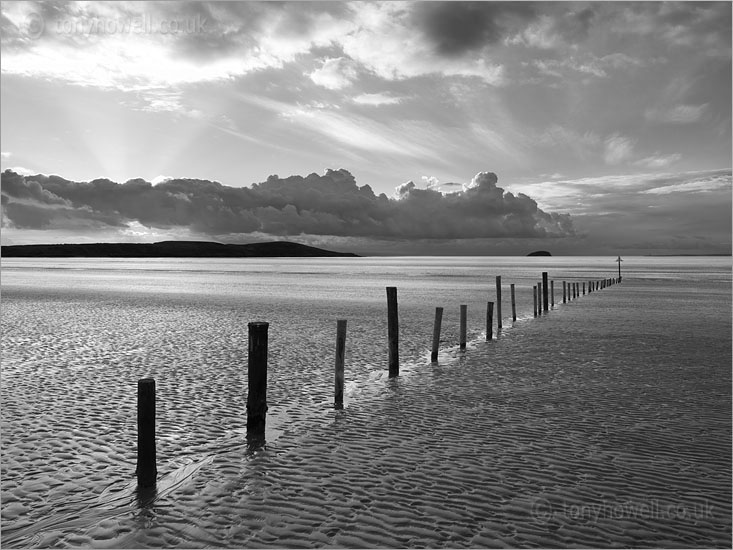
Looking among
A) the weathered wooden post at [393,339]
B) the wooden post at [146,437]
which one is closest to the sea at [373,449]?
the wooden post at [146,437]

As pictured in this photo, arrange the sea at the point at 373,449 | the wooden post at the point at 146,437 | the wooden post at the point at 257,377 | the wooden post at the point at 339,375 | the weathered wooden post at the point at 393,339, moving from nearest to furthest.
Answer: the sea at the point at 373,449
the wooden post at the point at 146,437
the wooden post at the point at 257,377
the wooden post at the point at 339,375
the weathered wooden post at the point at 393,339

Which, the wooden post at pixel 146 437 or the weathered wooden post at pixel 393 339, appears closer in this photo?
the wooden post at pixel 146 437

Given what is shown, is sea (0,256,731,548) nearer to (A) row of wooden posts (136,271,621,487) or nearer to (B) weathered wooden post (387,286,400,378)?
(A) row of wooden posts (136,271,621,487)

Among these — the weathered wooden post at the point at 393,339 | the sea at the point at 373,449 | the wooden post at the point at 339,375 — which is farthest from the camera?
the weathered wooden post at the point at 393,339

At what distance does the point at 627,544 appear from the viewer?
6.30 m

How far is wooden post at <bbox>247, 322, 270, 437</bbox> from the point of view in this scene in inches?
404

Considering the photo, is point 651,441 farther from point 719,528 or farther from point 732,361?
point 732,361

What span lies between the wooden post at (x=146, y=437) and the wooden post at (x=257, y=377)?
2346 mm

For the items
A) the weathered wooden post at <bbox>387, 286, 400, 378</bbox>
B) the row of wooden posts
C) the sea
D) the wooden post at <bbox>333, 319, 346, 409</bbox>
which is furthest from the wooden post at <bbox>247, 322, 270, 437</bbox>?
the weathered wooden post at <bbox>387, 286, 400, 378</bbox>

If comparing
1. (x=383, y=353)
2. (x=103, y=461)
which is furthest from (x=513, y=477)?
(x=383, y=353)

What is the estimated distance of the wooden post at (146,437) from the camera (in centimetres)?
784

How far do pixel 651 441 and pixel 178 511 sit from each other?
24.9 feet

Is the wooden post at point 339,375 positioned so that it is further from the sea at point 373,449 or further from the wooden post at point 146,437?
the wooden post at point 146,437

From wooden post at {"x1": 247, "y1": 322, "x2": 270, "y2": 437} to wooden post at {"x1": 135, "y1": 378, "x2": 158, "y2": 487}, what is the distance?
7.70ft
